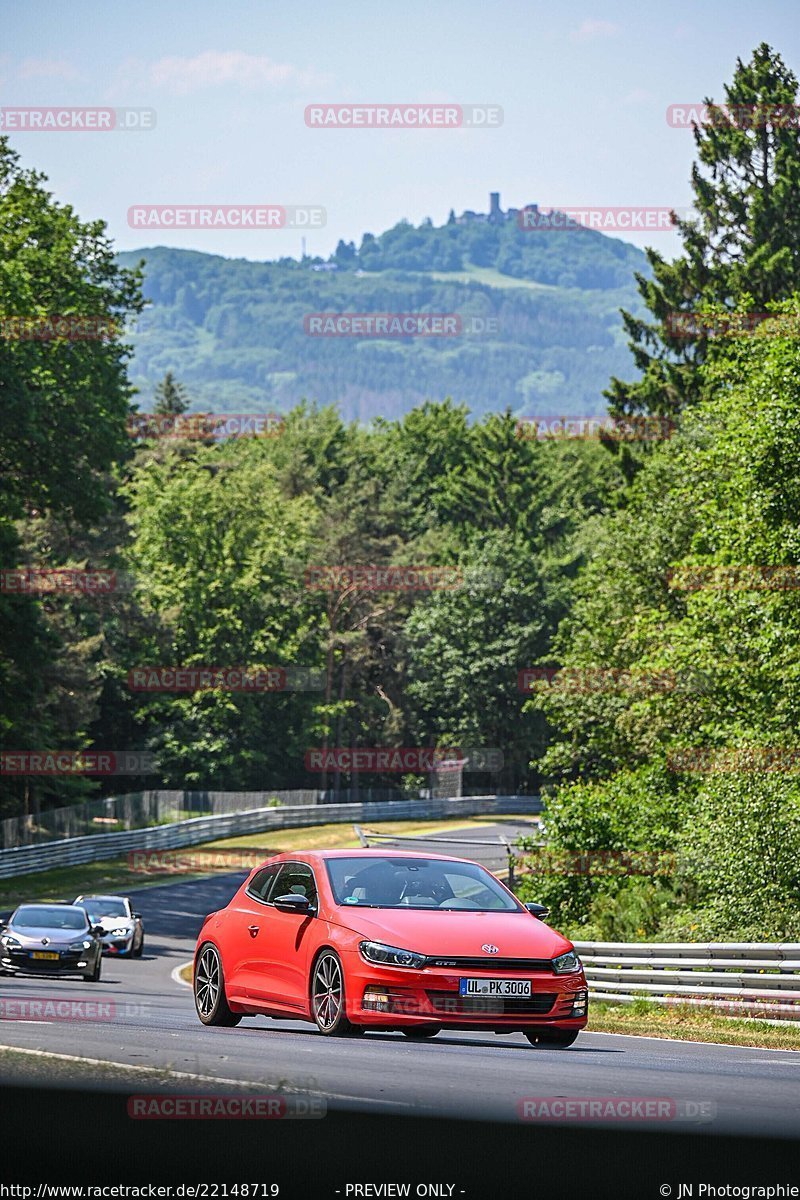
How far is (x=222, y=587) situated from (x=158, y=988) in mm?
59693

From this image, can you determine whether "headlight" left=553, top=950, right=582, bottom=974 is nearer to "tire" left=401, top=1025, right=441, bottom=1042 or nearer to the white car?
"tire" left=401, top=1025, right=441, bottom=1042

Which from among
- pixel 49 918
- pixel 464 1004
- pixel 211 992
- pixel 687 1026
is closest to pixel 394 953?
pixel 464 1004

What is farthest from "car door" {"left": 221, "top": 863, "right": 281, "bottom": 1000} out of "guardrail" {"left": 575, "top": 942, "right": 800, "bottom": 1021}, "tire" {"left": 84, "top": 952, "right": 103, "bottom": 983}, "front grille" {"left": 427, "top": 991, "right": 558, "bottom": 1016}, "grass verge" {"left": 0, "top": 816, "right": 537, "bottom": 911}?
"grass verge" {"left": 0, "top": 816, "right": 537, "bottom": 911}

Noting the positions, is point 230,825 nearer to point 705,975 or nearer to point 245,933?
point 705,975

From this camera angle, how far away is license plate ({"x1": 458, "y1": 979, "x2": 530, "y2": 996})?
11695 millimetres

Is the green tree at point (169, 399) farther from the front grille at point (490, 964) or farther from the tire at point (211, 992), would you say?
the front grille at point (490, 964)

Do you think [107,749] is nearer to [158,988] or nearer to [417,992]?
[158,988]

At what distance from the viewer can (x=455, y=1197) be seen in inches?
217

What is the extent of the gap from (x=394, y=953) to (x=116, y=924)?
2481 centimetres

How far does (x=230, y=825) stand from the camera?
6981 cm

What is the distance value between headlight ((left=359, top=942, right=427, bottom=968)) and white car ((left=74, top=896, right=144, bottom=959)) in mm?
24430

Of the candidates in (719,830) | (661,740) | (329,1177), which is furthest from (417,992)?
(661,740)

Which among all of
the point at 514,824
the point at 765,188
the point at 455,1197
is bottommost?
the point at 514,824

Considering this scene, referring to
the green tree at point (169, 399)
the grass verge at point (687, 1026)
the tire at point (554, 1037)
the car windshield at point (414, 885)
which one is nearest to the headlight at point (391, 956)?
the car windshield at point (414, 885)
